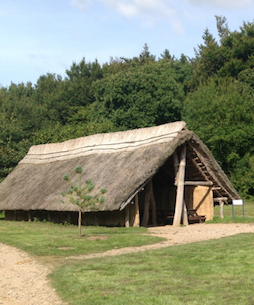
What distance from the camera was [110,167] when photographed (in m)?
20.9

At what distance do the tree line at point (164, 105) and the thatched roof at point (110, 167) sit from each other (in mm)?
9267

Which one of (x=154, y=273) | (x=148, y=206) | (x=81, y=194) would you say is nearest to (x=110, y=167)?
(x=148, y=206)

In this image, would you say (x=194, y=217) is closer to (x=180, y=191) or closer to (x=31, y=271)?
(x=180, y=191)

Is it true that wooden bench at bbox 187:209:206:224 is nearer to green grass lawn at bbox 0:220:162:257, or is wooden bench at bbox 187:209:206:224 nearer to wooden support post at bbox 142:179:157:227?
wooden support post at bbox 142:179:157:227

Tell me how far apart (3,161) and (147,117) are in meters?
16.0

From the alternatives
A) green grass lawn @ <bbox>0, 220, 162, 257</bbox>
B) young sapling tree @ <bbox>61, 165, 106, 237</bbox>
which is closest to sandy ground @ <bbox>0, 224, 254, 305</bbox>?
green grass lawn @ <bbox>0, 220, 162, 257</bbox>

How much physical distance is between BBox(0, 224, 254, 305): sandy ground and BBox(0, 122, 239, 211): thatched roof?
9.48 feet

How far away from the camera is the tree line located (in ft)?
120

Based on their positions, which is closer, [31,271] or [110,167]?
[31,271]

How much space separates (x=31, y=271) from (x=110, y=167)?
10.9 meters

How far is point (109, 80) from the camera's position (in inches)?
1951

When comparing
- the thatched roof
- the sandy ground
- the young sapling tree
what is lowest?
the sandy ground

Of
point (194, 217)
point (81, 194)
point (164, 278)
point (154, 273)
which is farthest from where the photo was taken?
point (194, 217)

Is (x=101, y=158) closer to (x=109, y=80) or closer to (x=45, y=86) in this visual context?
(x=109, y=80)
